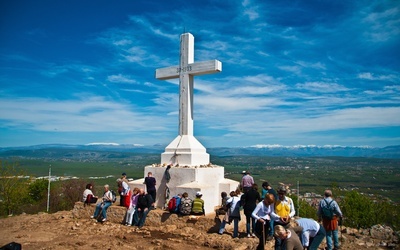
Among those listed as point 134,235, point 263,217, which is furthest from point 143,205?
point 263,217

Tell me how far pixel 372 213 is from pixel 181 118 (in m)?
24.7

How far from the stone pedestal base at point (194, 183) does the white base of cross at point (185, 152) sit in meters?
0.53

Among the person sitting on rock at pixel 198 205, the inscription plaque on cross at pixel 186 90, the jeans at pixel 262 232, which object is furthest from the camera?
the inscription plaque on cross at pixel 186 90

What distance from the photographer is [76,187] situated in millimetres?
31734

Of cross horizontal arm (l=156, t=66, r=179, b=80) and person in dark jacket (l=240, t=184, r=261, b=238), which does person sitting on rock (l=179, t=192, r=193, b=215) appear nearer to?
person in dark jacket (l=240, t=184, r=261, b=238)

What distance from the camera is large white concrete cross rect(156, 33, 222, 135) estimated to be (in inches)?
474

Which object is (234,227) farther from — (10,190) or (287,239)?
(10,190)

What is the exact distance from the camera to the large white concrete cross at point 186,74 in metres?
12.0

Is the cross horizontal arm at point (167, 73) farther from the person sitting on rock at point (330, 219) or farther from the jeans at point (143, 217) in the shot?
the person sitting on rock at point (330, 219)

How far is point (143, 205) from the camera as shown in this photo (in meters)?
9.77

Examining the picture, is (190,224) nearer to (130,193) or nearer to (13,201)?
(130,193)

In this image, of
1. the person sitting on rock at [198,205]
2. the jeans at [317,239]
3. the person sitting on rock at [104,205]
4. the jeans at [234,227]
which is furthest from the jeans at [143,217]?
the jeans at [317,239]

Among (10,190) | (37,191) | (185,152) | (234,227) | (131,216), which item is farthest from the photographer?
(37,191)

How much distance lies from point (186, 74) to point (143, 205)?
564 centimetres
